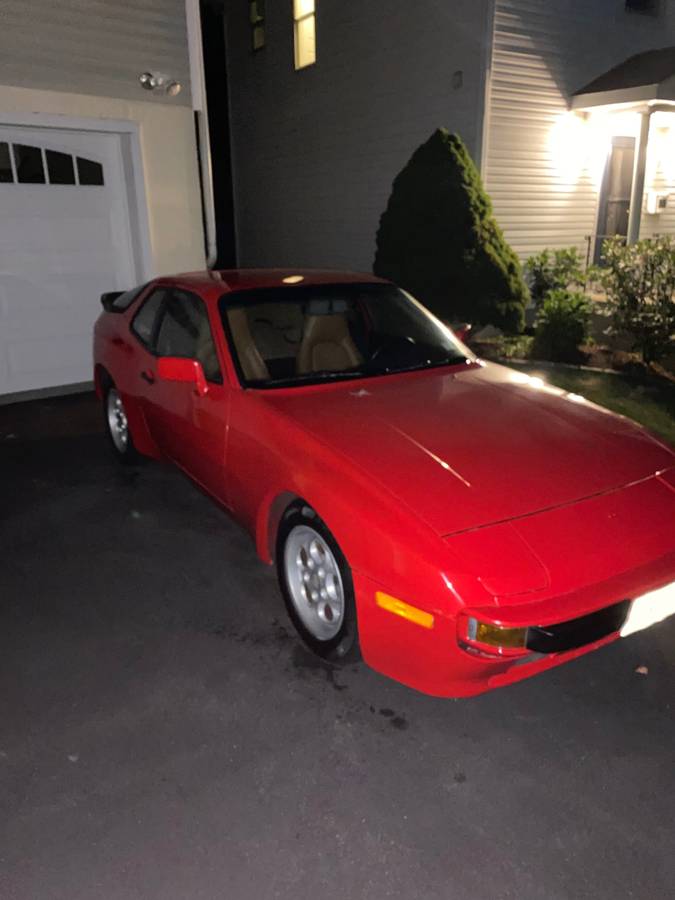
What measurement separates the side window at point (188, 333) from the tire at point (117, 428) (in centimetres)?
109

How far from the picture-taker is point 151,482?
213 inches

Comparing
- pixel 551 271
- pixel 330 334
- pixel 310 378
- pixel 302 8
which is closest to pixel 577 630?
pixel 310 378

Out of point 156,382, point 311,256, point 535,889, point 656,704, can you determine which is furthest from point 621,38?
point 535,889

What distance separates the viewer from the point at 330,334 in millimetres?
4125

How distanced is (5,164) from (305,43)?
8.78m

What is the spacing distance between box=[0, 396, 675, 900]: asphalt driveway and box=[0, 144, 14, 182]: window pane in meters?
5.09

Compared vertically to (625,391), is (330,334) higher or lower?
higher

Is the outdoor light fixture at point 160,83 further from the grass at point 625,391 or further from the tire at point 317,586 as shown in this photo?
the tire at point 317,586

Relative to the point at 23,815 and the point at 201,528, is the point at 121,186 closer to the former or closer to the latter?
the point at 201,528

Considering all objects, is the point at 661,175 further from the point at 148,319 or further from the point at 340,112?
the point at 148,319

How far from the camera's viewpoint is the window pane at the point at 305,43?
44.5 feet

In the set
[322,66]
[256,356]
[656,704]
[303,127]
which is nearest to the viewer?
[656,704]

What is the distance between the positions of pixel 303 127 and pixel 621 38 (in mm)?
5966

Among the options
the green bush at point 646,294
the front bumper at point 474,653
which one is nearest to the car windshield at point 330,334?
the front bumper at point 474,653
